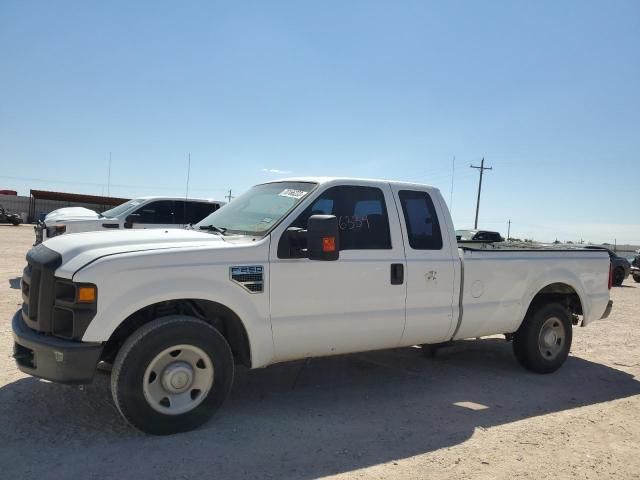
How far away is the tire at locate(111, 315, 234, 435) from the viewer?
373 centimetres

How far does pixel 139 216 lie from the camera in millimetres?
10945

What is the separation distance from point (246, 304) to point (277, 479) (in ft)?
4.23

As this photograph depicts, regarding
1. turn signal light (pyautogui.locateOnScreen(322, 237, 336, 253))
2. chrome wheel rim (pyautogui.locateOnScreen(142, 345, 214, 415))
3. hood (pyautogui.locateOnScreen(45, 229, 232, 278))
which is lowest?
chrome wheel rim (pyautogui.locateOnScreen(142, 345, 214, 415))

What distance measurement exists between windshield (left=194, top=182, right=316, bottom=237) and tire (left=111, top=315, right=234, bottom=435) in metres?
0.99

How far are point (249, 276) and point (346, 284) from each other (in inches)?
34.5

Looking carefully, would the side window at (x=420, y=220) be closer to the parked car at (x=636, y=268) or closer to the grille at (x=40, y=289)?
the grille at (x=40, y=289)

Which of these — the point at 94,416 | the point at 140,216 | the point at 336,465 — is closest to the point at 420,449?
the point at 336,465

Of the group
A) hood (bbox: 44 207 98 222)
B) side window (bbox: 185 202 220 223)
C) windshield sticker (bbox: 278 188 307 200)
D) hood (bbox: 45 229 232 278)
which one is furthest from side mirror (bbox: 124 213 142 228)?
windshield sticker (bbox: 278 188 307 200)

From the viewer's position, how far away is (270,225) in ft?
14.6

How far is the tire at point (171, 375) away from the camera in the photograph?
3734mm

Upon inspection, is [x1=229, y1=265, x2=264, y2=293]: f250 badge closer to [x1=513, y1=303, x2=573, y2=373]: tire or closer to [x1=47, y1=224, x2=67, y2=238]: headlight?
[x1=513, y1=303, x2=573, y2=373]: tire

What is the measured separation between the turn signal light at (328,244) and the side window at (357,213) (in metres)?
0.43

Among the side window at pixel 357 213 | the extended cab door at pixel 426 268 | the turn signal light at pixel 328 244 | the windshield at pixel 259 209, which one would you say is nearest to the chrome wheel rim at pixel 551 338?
the extended cab door at pixel 426 268

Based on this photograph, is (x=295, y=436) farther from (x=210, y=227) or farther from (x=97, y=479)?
(x=210, y=227)
